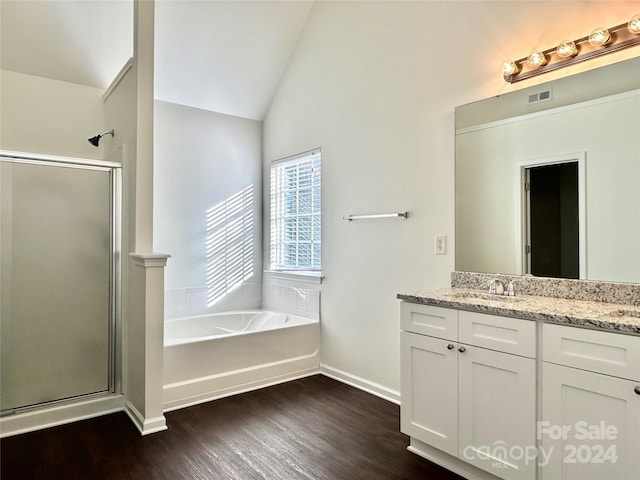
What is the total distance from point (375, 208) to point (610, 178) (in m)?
1.53

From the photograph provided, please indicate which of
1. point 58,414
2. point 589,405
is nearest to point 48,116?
point 58,414

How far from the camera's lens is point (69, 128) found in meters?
3.55

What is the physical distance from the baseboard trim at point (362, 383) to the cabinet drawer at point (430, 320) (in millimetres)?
978

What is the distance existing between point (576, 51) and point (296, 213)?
2.64 meters

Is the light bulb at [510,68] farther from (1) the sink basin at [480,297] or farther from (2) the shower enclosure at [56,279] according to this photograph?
(2) the shower enclosure at [56,279]

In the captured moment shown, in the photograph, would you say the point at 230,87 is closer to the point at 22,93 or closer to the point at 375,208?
the point at 22,93

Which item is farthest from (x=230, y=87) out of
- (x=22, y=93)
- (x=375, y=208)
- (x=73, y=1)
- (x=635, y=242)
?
(x=635, y=242)

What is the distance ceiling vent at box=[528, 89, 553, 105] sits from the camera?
2.19m

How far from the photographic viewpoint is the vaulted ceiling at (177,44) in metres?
3.17

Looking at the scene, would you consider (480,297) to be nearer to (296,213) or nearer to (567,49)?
(567,49)

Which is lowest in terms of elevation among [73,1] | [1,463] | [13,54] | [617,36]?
[1,463]

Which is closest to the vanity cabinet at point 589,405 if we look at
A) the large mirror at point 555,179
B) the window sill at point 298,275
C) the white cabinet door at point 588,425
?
the white cabinet door at point 588,425

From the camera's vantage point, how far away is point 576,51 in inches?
81.3

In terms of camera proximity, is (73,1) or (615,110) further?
(73,1)
